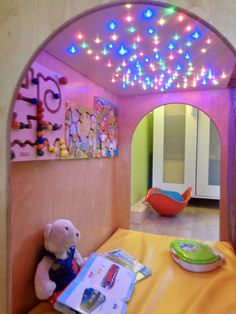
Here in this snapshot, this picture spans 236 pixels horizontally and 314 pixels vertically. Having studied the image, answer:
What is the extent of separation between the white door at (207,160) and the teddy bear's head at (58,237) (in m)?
2.83

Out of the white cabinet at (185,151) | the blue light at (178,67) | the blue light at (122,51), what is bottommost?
the white cabinet at (185,151)

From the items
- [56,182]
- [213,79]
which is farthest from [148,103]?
[56,182]

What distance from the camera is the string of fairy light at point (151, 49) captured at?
0.86m

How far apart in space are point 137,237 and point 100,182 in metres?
0.53

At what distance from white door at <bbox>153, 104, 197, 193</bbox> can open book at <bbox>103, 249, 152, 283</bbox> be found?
2.23 meters

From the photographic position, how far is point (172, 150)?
365 centimetres

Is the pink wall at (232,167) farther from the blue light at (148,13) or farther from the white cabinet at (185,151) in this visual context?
the white cabinet at (185,151)

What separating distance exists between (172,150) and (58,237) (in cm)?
289

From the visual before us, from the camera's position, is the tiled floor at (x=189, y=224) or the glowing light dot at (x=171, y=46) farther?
the tiled floor at (x=189, y=224)

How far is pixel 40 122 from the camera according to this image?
1000 millimetres

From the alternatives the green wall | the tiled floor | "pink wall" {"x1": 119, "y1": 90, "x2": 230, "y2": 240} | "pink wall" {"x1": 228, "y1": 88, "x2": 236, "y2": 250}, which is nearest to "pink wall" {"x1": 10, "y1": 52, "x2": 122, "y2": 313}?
"pink wall" {"x1": 119, "y1": 90, "x2": 230, "y2": 240}

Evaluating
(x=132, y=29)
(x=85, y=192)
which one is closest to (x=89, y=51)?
(x=132, y=29)

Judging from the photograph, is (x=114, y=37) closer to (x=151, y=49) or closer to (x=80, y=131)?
(x=151, y=49)

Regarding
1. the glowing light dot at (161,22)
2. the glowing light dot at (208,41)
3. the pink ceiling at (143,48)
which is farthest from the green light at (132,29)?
the glowing light dot at (208,41)
